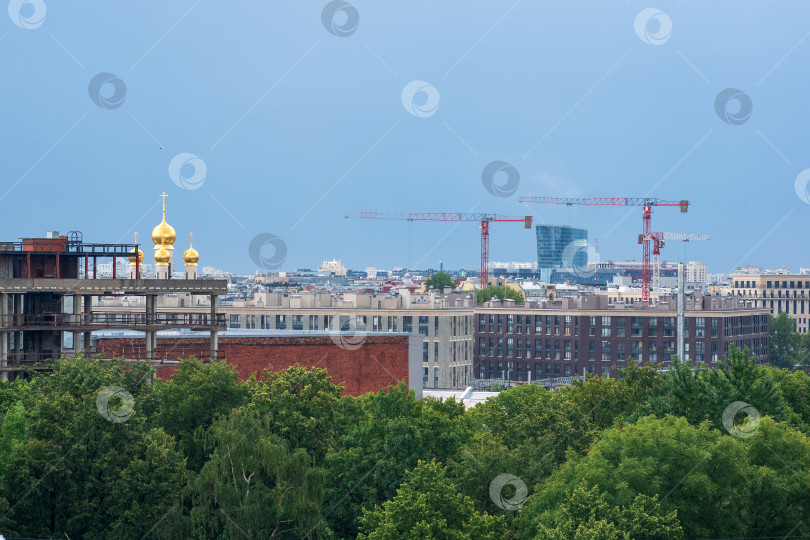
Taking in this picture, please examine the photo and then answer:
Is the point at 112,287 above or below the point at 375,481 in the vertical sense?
above

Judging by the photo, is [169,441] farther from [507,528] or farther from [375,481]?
[507,528]

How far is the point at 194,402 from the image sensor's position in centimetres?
4456

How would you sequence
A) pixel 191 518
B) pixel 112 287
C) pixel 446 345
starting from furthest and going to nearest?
pixel 446 345
pixel 112 287
pixel 191 518

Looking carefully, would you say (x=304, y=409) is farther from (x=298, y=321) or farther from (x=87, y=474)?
(x=298, y=321)

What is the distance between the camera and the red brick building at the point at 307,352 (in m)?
62.9

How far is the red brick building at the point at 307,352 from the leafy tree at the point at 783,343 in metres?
113

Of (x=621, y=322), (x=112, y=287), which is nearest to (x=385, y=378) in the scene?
(x=112, y=287)

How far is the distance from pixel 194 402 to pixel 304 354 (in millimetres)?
20806

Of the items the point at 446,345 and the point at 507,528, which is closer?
the point at 507,528

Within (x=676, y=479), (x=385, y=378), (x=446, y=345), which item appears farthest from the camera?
(x=446, y=345)

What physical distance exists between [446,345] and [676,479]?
9985cm

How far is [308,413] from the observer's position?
46625mm

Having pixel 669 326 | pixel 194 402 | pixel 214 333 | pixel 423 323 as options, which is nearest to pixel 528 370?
pixel 669 326

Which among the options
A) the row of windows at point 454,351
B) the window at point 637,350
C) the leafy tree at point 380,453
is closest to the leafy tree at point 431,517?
the leafy tree at point 380,453
